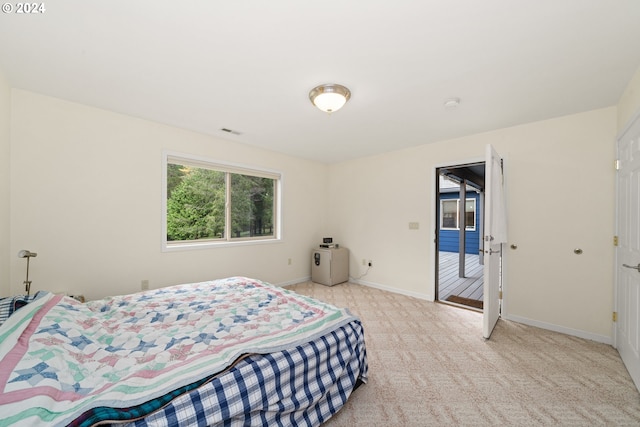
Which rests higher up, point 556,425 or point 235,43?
point 235,43

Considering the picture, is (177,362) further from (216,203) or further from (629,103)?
(629,103)

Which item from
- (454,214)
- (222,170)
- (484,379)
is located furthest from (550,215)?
(454,214)

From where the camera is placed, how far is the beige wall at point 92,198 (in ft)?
7.71

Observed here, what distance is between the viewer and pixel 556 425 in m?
1.54

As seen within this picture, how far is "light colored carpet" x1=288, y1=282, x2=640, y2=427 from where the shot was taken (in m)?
1.61

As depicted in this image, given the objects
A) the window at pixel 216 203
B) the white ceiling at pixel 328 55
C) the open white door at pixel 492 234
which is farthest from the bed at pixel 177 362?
the white ceiling at pixel 328 55

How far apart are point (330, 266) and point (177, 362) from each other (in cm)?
333

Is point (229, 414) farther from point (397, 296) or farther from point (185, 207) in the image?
point (397, 296)

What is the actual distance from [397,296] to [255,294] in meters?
2.52

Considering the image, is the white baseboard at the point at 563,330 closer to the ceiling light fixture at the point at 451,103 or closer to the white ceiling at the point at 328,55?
the white ceiling at the point at 328,55

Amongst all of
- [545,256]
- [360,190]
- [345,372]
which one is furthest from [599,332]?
[360,190]

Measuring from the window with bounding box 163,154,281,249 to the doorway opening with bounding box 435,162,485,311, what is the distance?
9.08ft

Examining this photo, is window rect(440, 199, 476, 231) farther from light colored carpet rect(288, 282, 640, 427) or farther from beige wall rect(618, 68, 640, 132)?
beige wall rect(618, 68, 640, 132)

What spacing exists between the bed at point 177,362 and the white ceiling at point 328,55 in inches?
68.0
